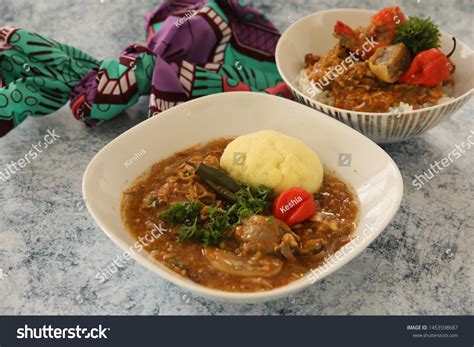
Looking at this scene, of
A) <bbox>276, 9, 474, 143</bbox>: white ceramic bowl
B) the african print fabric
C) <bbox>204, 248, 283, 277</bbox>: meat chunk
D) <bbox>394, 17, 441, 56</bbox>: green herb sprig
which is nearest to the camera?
<bbox>204, 248, 283, 277</bbox>: meat chunk

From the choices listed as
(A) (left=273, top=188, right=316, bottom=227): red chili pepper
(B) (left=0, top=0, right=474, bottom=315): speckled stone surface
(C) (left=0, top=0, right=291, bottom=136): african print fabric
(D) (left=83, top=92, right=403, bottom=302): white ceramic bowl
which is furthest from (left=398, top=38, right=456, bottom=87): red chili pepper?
(A) (left=273, top=188, right=316, bottom=227): red chili pepper

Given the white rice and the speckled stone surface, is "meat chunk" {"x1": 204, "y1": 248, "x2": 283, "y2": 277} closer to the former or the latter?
the speckled stone surface

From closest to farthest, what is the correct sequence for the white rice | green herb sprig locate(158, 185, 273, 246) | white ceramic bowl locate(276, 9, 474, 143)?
green herb sprig locate(158, 185, 273, 246), white ceramic bowl locate(276, 9, 474, 143), the white rice

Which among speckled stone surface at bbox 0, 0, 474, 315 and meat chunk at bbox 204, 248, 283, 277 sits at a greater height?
meat chunk at bbox 204, 248, 283, 277

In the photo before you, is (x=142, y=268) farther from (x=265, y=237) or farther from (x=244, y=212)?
(x=265, y=237)

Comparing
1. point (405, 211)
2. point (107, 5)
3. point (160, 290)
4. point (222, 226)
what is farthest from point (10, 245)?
point (107, 5)

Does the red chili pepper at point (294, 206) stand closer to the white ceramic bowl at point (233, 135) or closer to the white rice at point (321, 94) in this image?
the white ceramic bowl at point (233, 135)

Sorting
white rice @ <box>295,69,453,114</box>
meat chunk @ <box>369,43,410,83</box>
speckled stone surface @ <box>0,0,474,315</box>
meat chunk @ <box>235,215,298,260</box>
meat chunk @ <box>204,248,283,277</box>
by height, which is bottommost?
speckled stone surface @ <box>0,0,474,315</box>

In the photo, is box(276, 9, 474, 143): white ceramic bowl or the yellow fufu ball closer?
the yellow fufu ball
